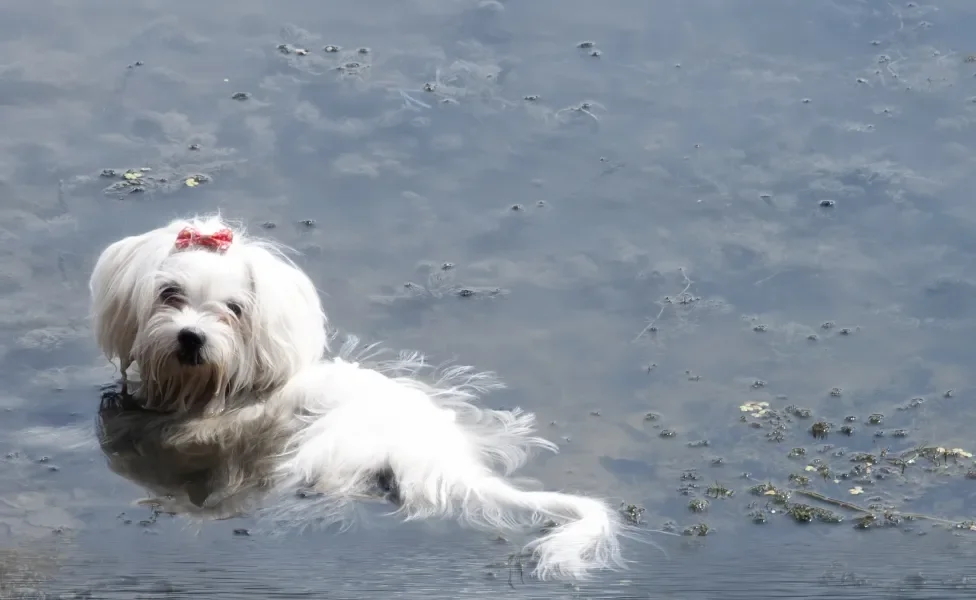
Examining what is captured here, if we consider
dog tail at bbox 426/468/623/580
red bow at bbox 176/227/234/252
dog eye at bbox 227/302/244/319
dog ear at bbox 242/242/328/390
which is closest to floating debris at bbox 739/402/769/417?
dog tail at bbox 426/468/623/580

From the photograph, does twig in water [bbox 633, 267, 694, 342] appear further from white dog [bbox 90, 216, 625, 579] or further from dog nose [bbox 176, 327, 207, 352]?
dog nose [bbox 176, 327, 207, 352]

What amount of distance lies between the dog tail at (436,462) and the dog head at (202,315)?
0.23m

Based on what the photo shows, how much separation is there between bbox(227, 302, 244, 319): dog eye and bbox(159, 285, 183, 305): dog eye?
0.19 m

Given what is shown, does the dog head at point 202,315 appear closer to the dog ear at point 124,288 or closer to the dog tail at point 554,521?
the dog ear at point 124,288

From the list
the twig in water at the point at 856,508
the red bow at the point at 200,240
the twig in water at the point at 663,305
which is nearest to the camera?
the twig in water at the point at 856,508

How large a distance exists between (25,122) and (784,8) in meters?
4.47

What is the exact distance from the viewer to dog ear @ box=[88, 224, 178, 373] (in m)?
5.80

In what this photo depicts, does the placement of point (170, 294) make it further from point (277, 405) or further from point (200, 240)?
point (277, 405)

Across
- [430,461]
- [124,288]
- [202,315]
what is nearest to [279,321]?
[202,315]

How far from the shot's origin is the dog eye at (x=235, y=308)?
5852 mm

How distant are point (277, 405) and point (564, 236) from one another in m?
1.93

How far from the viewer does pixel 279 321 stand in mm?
5938

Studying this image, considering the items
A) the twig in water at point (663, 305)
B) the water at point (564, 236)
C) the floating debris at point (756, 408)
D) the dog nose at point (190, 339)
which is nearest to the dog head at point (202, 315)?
the dog nose at point (190, 339)

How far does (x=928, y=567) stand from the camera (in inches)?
205
